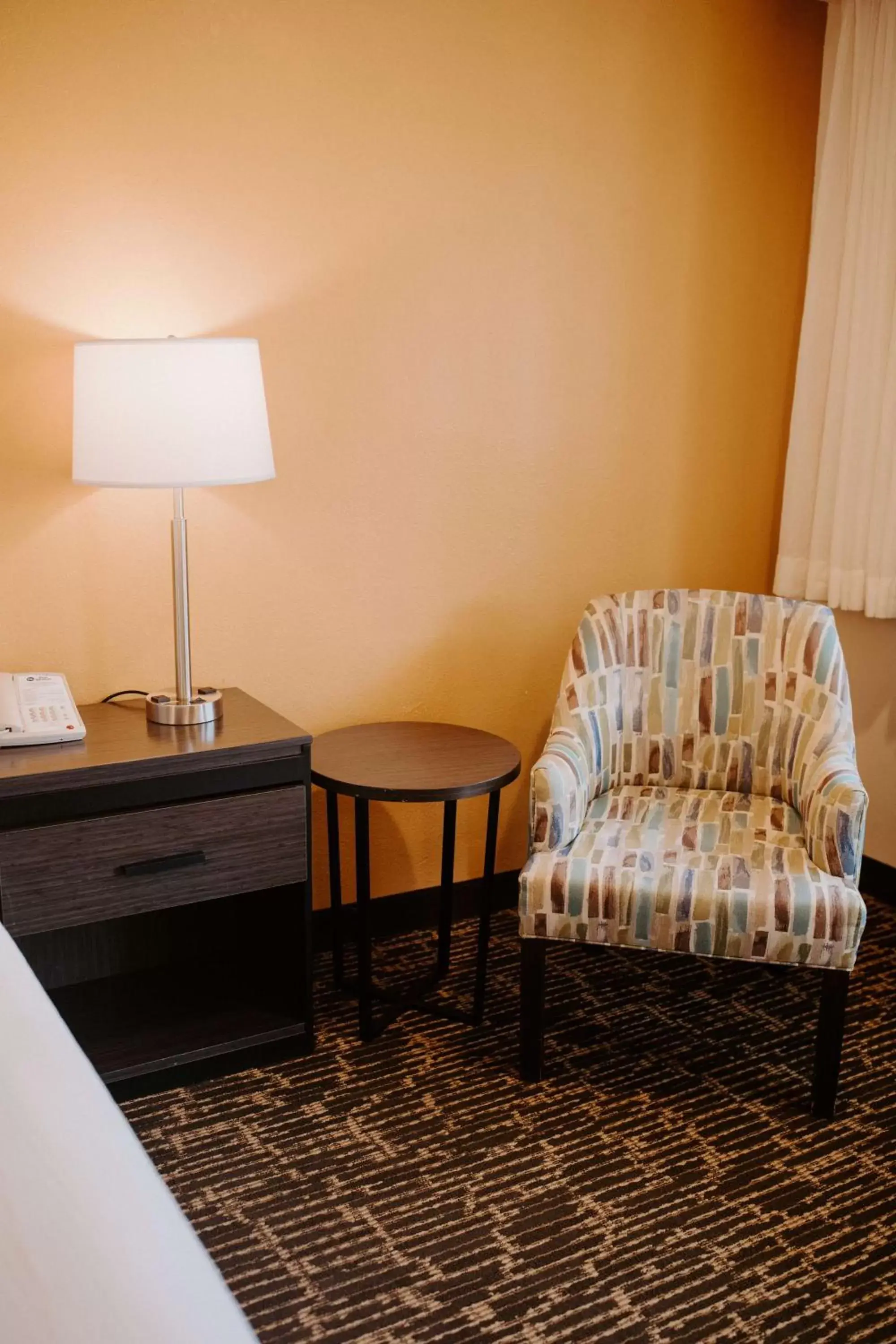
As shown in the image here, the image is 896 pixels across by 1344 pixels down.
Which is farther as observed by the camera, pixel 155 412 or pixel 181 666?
pixel 181 666

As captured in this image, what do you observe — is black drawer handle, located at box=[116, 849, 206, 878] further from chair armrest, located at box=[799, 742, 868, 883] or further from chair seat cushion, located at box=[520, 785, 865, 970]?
chair armrest, located at box=[799, 742, 868, 883]

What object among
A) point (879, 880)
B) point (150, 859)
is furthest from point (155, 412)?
point (879, 880)

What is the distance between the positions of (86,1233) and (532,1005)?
4.68 feet

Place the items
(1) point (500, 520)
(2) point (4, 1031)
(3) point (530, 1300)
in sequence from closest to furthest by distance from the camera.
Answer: (2) point (4, 1031), (3) point (530, 1300), (1) point (500, 520)

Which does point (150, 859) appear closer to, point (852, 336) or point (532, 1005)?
point (532, 1005)

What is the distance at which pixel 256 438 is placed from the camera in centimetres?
216

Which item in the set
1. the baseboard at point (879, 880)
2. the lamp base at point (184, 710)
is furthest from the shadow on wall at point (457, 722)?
the baseboard at point (879, 880)

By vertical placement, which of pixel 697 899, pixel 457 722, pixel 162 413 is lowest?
pixel 697 899

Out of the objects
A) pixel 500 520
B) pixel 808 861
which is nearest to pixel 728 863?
pixel 808 861

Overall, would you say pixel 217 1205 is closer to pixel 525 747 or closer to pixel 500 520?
pixel 525 747

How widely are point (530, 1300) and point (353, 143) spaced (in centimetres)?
221

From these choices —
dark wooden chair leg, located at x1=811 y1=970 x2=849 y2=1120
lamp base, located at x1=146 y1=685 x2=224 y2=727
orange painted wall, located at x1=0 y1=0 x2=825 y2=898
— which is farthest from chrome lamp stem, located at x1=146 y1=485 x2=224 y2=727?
dark wooden chair leg, located at x1=811 y1=970 x2=849 y2=1120

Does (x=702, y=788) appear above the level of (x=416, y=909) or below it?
above

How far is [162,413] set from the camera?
205 cm
